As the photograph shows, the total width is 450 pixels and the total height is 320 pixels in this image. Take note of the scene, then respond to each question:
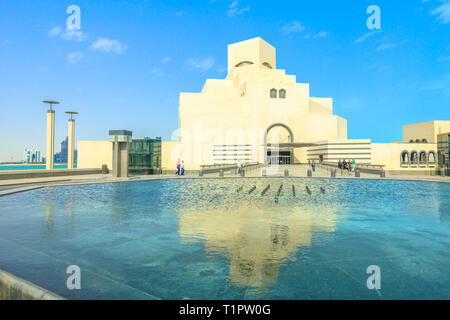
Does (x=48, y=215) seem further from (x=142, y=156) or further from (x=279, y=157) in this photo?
(x=279, y=157)

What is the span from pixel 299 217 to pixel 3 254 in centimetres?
731

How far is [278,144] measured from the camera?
165ft

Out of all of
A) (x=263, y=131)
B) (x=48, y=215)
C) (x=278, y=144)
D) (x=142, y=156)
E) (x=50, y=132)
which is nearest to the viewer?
(x=48, y=215)

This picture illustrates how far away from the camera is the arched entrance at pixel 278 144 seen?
5116 centimetres

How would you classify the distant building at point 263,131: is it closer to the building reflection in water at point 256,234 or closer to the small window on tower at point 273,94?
the small window on tower at point 273,94

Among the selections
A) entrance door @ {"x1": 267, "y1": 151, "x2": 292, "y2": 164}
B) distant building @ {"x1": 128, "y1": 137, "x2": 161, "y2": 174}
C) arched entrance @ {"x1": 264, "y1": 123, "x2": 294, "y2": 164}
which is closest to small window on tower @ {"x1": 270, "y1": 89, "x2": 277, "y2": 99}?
arched entrance @ {"x1": 264, "y1": 123, "x2": 294, "y2": 164}

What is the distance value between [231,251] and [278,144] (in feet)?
152

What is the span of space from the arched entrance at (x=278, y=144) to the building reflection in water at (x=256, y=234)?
40.8 metres

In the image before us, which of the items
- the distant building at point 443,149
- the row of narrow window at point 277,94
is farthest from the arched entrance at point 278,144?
the distant building at point 443,149

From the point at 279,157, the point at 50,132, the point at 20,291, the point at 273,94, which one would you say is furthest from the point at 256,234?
the point at 279,157

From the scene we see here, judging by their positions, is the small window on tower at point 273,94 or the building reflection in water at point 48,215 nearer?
the building reflection in water at point 48,215

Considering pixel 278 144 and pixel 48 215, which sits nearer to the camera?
pixel 48 215
